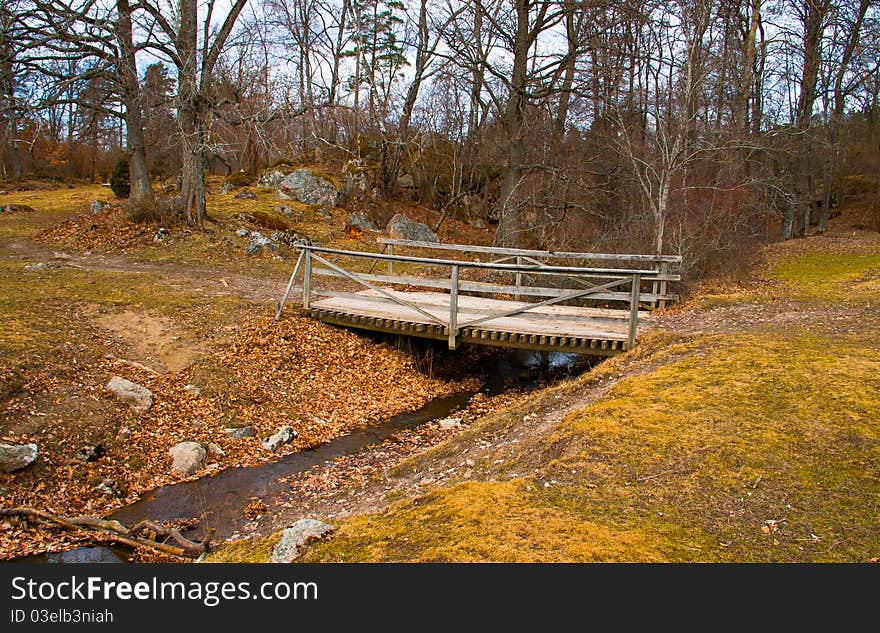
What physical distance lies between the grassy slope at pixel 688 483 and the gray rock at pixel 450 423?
8.31ft

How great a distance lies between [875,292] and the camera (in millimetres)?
12891

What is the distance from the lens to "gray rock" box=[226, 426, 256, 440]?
8166 mm

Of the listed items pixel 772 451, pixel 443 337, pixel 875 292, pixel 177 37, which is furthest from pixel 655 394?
pixel 177 37

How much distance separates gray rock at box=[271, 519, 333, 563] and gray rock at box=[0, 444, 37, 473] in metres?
3.79

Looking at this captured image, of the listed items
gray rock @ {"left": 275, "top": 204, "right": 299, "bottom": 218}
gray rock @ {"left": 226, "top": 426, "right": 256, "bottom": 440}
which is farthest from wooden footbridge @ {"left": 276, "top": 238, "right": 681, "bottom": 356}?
gray rock @ {"left": 275, "top": 204, "right": 299, "bottom": 218}

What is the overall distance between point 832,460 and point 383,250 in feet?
53.1

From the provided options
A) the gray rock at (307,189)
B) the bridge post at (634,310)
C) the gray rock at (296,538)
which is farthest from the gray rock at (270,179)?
the gray rock at (296,538)

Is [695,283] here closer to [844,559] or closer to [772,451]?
[772,451]

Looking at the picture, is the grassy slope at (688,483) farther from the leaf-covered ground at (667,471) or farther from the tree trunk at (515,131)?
the tree trunk at (515,131)

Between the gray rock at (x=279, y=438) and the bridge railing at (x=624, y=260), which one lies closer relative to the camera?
the gray rock at (x=279, y=438)

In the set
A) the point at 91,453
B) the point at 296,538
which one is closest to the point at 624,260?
the point at 91,453

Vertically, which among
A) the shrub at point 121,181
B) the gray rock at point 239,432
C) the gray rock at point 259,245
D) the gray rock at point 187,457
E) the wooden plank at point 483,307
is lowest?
the gray rock at point 187,457

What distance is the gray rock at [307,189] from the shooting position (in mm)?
24047

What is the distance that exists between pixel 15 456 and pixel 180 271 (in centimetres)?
820
